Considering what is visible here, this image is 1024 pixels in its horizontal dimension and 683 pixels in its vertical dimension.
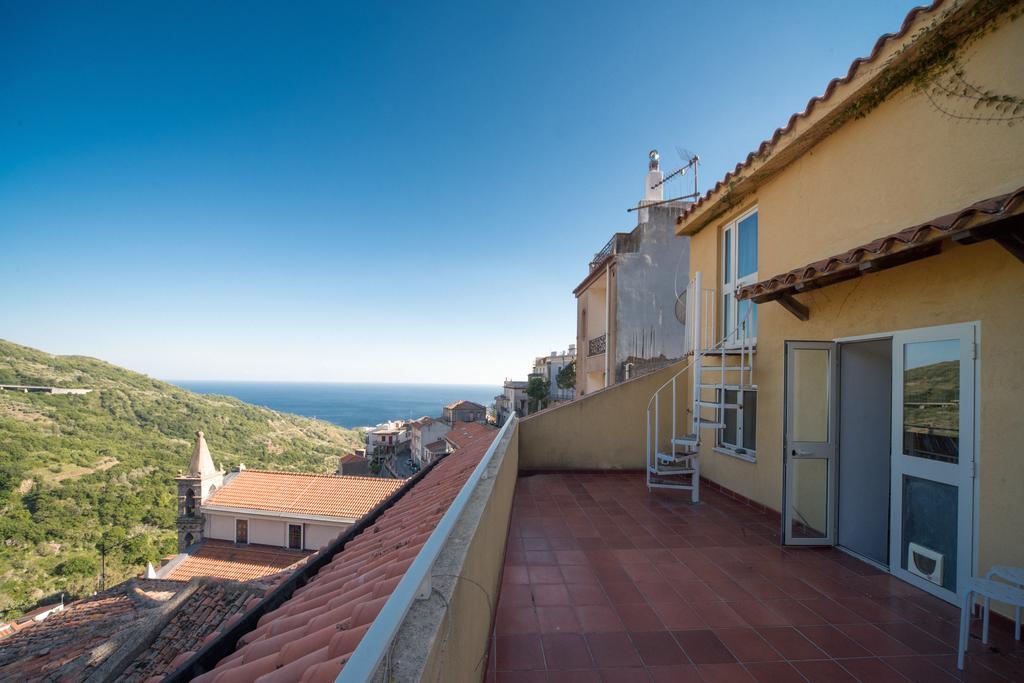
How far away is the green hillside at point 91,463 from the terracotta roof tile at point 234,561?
43.5 ft

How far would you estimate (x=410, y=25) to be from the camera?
8.23 meters

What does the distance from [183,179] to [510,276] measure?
1695 centimetres

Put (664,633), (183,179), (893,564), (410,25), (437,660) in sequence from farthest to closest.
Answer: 1. (183,179)
2. (410,25)
3. (893,564)
4. (664,633)
5. (437,660)

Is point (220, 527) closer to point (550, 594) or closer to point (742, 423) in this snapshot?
point (550, 594)

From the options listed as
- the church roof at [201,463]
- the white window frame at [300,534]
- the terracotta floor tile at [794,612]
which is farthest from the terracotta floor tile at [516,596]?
the church roof at [201,463]

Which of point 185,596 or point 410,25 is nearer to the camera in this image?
point 185,596

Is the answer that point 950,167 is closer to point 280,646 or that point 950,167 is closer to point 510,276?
point 280,646

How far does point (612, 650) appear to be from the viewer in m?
2.21

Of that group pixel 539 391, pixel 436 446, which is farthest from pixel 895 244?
pixel 436 446

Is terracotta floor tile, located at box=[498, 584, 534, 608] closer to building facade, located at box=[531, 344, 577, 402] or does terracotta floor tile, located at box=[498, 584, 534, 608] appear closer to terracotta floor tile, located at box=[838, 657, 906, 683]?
terracotta floor tile, located at box=[838, 657, 906, 683]

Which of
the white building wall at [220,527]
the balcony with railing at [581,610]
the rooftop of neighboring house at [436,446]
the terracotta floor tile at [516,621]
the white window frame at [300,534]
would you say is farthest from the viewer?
the rooftop of neighboring house at [436,446]

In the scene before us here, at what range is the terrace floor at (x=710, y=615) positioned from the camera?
6.82 feet

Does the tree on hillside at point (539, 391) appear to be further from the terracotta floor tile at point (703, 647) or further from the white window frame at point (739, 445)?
the terracotta floor tile at point (703, 647)

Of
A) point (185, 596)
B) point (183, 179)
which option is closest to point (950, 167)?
point (185, 596)
